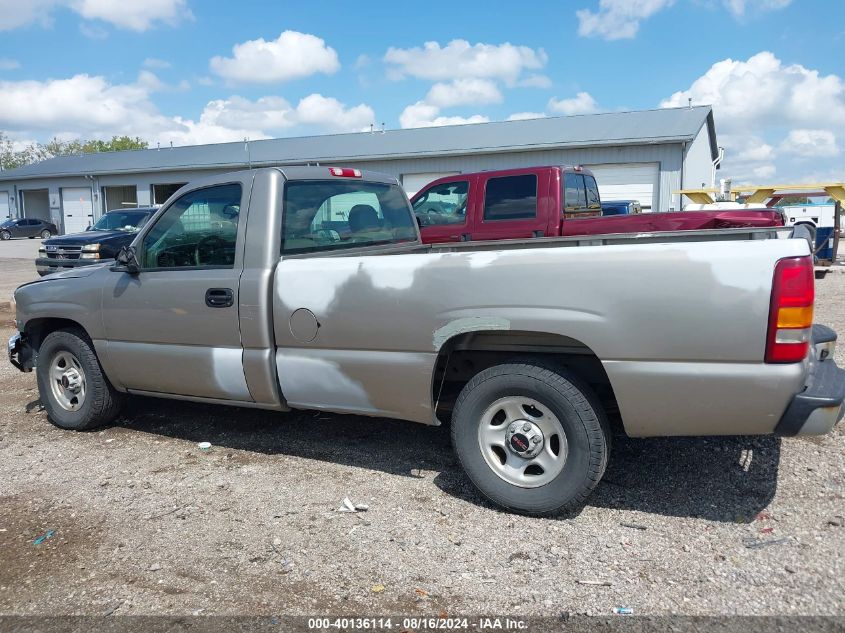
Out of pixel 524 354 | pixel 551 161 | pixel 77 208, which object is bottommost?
pixel 524 354

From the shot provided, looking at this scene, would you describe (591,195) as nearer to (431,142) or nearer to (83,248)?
(83,248)

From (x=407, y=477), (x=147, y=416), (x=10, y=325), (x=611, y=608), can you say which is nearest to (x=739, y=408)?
(x=611, y=608)

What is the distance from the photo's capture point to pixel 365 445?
16.0 feet

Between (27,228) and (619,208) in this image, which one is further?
(27,228)

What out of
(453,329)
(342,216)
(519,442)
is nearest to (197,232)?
(342,216)

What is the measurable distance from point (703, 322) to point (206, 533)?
271 cm

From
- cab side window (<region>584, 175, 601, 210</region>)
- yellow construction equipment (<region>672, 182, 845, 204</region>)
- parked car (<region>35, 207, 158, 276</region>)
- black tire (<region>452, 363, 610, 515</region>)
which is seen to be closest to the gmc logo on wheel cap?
black tire (<region>452, 363, 610, 515</region>)

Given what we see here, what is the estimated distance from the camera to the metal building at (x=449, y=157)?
902 inches

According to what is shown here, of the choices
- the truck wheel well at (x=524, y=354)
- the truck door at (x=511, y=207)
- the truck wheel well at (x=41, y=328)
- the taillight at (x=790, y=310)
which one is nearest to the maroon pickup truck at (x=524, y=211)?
the truck door at (x=511, y=207)

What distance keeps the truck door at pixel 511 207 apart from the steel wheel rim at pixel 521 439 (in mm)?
5517

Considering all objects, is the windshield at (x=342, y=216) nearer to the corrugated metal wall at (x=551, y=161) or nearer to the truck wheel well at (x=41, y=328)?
the truck wheel well at (x=41, y=328)

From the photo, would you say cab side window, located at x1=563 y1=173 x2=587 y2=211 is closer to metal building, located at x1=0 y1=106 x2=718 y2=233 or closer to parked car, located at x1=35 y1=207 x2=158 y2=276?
parked car, located at x1=35 y1=207 x2=158 y2=276

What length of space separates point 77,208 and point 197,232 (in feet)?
124

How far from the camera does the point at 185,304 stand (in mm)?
4504
